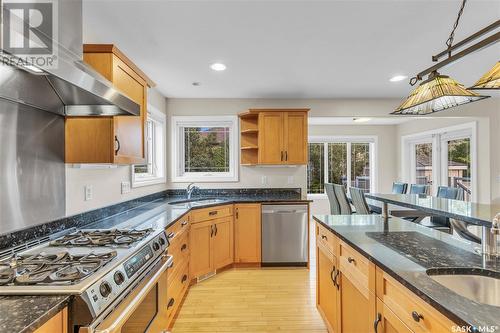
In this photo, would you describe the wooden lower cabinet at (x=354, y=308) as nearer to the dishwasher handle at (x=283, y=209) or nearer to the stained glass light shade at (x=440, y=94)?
the stained glass light shade at (x=440, y=94)

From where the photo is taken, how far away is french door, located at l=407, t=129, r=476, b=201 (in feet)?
15.3

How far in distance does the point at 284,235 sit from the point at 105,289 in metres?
2.70

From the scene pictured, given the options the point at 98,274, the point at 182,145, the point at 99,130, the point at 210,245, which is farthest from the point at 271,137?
the point at 98,274

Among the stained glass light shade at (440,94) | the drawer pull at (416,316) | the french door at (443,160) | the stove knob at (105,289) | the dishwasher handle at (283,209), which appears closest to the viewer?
the drawer pull at (416,316)

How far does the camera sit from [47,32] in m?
1.37

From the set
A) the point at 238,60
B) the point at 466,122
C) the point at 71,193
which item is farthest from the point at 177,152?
the point at 466,122

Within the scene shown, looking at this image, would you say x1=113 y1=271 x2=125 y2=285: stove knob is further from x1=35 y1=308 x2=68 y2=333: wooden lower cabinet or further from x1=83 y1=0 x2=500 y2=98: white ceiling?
x1=83 y1=0 x2=500 y2=98: white ceiling

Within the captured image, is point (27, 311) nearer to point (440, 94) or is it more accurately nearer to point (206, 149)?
point (440, 94)

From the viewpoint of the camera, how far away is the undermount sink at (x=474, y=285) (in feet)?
3.69

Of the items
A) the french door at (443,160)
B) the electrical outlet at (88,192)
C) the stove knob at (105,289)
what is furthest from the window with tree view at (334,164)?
the stove knob at (105,289)

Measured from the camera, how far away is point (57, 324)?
931 mm

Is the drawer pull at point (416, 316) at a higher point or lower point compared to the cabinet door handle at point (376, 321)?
higher

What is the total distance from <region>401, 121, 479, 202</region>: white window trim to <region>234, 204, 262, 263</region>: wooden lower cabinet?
11.9 ft

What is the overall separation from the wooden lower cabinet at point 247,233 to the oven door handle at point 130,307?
1.84 meters
